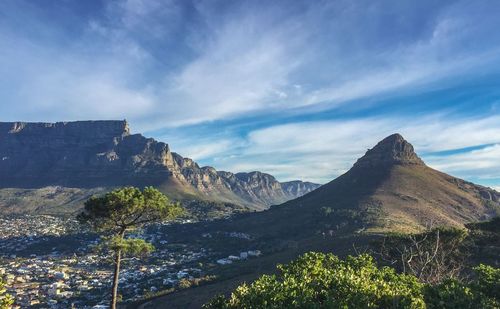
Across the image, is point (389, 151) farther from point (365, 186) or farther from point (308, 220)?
point (308, 220)

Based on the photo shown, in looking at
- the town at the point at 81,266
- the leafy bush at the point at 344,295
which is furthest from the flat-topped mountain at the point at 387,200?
the leafy bush at the point at 344,295

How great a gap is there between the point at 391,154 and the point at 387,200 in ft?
142

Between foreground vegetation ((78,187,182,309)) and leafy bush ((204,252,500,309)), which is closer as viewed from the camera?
leafy bush ((204,252,500,309))

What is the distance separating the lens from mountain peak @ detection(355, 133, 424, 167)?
153500 millimetres

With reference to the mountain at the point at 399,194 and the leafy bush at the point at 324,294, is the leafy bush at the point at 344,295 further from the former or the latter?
the mountain at the point at 399,194

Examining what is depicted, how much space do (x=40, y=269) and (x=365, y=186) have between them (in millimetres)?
98674

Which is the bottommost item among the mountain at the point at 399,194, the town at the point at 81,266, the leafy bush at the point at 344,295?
the town at the point at 81,266

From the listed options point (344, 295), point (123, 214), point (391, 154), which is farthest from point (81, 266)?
point (391, 154)

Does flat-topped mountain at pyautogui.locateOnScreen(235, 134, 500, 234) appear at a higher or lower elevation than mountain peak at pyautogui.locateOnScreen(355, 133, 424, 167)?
lower

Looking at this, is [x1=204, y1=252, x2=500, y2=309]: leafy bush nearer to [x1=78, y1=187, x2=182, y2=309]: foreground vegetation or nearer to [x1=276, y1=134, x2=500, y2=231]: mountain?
[x1=78, y1=187, x2=182, y2=309]: foreground vegetation

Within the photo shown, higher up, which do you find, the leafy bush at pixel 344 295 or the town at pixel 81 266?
the leafy bush at pixel 344 295

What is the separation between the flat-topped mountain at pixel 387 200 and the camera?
4163 inches

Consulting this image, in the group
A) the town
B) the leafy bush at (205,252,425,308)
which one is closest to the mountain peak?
the town

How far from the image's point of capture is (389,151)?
522ft
